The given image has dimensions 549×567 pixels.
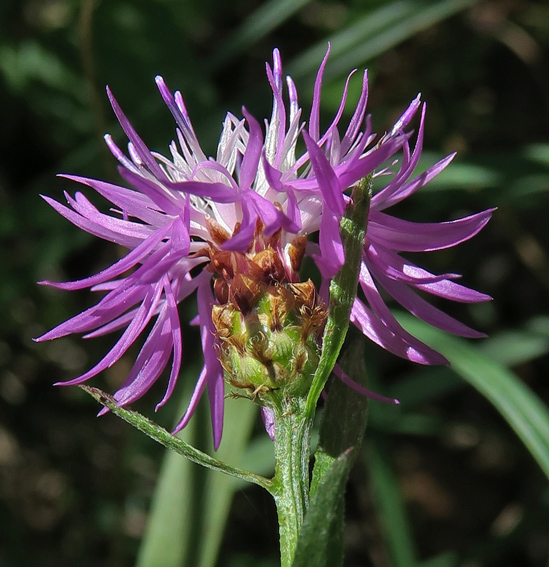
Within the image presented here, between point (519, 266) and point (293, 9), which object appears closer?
point (293, 9)

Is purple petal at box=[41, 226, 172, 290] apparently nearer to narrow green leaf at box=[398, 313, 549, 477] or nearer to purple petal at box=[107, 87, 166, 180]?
purple petal at box=[107, 87, 166, 180]

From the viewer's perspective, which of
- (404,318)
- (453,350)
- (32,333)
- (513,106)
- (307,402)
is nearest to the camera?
(307,402)

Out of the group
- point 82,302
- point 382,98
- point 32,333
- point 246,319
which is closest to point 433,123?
point 382,98

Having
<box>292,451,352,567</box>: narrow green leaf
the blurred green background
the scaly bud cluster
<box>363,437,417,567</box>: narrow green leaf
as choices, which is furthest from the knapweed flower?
<box>363,437,417,567</box>: narrow green leaf

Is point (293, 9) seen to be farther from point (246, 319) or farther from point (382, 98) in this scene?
point (246, 319)

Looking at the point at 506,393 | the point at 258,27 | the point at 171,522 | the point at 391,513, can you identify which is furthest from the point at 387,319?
the point at 258,27

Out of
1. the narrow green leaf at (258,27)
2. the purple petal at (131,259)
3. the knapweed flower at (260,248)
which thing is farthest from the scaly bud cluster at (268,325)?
the narrow green leaf at (258,27)
